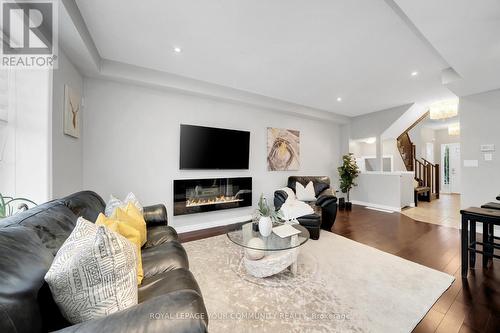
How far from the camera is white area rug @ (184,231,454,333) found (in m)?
1.47

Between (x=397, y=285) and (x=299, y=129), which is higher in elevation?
A: (x=299, y=129)

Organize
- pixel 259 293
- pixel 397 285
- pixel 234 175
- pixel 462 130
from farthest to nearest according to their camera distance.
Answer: pixel 234 175, pixel 462 130, pixel 397 285, pixel 259 293

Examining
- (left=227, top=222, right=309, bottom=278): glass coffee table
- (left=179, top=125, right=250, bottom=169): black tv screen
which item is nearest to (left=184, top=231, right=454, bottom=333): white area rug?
(left=227, top=222, right=309, bottom=278): glass coffee table

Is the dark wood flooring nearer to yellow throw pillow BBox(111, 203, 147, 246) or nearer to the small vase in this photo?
the small vase

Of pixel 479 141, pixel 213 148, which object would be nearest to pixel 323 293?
pixel 213 148

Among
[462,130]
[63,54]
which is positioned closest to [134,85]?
[63,54]

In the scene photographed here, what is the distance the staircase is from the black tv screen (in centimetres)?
534

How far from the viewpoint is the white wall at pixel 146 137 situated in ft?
9.36

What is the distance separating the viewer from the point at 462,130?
3658 mm

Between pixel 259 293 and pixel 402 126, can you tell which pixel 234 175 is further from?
pixel 402 126

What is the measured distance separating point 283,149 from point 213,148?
5.93ft

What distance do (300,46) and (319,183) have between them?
116 inches

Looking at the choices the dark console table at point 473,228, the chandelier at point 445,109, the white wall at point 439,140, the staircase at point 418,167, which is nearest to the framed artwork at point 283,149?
the chandelier at point 445,109

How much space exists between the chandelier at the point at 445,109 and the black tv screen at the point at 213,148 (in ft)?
13.5
